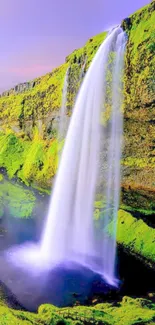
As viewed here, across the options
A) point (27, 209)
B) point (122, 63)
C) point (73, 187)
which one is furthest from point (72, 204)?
point (122, 63)

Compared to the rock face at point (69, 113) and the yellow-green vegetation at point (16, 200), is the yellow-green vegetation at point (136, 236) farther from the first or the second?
the yellow-green vegetation at point (16, 200)

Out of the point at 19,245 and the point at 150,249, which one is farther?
the point at 19,245

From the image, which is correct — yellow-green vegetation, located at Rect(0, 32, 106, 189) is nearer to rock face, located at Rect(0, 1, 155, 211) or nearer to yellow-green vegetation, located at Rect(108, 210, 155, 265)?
rock face, located at Rect(0, 1, 155, 211)

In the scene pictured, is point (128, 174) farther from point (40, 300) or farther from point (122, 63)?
point (40, 300)

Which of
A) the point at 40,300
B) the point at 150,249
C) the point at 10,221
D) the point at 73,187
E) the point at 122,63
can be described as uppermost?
the point at 122,63

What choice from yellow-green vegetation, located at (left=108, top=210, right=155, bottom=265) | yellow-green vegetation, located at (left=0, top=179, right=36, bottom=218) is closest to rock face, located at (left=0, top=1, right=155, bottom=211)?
yellow-green vegetation, located at (left=108, top=210, right=155, bottom=265)

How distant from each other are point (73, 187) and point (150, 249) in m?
5.34

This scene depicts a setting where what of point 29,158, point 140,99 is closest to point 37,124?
point 29,158

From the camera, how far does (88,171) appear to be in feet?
50.5

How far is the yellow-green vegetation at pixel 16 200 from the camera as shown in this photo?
20.6 meters

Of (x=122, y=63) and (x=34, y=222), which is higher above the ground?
(x=122, y=63)

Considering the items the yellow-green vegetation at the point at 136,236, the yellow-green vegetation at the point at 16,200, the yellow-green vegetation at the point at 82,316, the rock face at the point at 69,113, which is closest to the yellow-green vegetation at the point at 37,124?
the rock face at the point at 69,113

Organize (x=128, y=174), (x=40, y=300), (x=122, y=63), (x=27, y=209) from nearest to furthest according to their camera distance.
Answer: (x=40, y=300) < (x=122, y=63) < (x=128, y=174) < (x=27, y=209)

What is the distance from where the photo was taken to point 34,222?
18.6 metres
